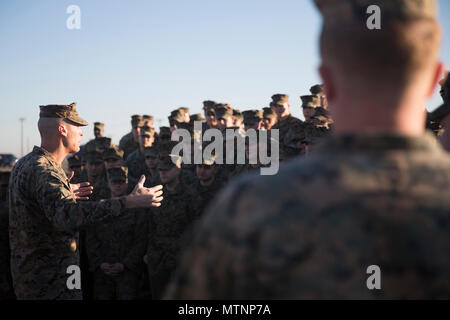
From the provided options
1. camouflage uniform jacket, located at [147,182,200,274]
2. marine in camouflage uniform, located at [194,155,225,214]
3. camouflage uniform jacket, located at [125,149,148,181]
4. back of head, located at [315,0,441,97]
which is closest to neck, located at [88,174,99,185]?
camouflage uniform jacket, located at [125,149,148,181]

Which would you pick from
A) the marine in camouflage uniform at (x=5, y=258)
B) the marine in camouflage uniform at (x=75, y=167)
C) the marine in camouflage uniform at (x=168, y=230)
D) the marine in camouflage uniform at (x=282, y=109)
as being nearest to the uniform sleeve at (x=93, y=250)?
the marine in camouflage uniform at (x=168, y=230)

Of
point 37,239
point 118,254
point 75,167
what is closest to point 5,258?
point 118,254

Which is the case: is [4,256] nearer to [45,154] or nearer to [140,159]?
[45,154]

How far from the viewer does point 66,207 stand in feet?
11.8

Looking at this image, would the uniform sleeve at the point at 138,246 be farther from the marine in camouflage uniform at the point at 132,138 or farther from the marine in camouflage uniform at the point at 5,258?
the marine in camouflage uniform at the point at 132,138

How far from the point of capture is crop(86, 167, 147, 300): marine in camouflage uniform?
670 centimetres

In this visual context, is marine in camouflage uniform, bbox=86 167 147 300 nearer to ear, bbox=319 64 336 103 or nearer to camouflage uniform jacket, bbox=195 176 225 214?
camouflage uniform jacket, bbox=195 176 225 214

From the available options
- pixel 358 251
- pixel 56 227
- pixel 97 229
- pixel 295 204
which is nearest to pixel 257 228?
pixel 295 204

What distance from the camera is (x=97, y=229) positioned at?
6910 mm

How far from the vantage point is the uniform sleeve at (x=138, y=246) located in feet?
22.1

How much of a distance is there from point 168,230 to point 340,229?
5857mm

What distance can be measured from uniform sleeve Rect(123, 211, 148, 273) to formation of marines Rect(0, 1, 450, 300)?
2 cm

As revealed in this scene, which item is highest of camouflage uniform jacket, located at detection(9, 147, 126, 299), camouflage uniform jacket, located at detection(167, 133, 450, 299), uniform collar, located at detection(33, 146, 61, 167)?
uniform collar, located at detection(33, 146, 61, 167)

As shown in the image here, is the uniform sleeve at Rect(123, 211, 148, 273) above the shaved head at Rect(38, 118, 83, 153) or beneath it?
beneath
